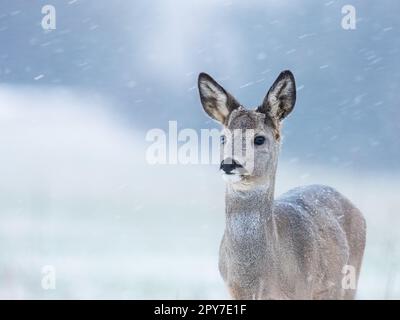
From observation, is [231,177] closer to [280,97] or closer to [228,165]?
[228,165]

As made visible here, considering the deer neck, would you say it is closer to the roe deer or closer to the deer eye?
the roe deer

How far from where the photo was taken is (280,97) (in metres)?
9.66

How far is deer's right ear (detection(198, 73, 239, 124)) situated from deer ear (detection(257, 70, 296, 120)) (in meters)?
0.34

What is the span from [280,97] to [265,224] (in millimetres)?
1365

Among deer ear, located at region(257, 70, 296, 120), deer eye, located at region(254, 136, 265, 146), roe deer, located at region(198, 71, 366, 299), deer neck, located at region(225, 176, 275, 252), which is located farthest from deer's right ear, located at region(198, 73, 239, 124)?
deer neck, located at region(225, 176, 275, 252)

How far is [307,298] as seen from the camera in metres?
9.41

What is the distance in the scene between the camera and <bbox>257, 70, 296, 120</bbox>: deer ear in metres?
9.59

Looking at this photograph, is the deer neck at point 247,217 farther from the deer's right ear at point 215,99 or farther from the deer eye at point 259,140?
the deer's right ear at point 215,99

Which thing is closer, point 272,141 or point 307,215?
point 272,141

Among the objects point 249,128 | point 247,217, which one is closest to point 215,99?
point 249,128
